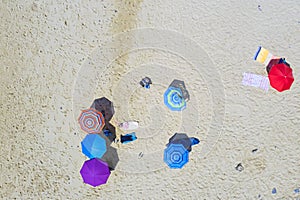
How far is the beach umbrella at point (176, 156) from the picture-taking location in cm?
358

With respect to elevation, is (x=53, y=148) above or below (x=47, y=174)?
above

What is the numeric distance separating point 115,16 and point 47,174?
5.44 feet

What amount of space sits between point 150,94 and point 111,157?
706 mm

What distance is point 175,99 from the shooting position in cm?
364

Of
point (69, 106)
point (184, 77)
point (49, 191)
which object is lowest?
point (49, 191)

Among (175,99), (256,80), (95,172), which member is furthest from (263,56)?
(95,172)

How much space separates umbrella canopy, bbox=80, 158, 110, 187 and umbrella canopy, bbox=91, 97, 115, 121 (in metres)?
0.43

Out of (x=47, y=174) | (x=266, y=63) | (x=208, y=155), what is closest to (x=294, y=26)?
(x=266, y=63)

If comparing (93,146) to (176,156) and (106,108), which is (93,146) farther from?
(176,156)

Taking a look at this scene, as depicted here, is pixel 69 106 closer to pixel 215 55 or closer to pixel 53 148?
pixel 53 148

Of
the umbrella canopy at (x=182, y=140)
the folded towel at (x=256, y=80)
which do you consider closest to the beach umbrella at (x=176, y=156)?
the umbrella canopy at (x=182, y=140)

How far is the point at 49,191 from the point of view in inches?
149

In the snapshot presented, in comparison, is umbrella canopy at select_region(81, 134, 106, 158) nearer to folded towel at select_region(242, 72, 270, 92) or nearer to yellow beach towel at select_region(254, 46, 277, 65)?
folded towel at select_region(242, 72, 270, 92)

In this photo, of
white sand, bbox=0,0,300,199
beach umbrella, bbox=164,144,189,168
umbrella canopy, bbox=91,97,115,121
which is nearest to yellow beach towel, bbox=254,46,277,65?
white sand, bbox=0,0,300,199
